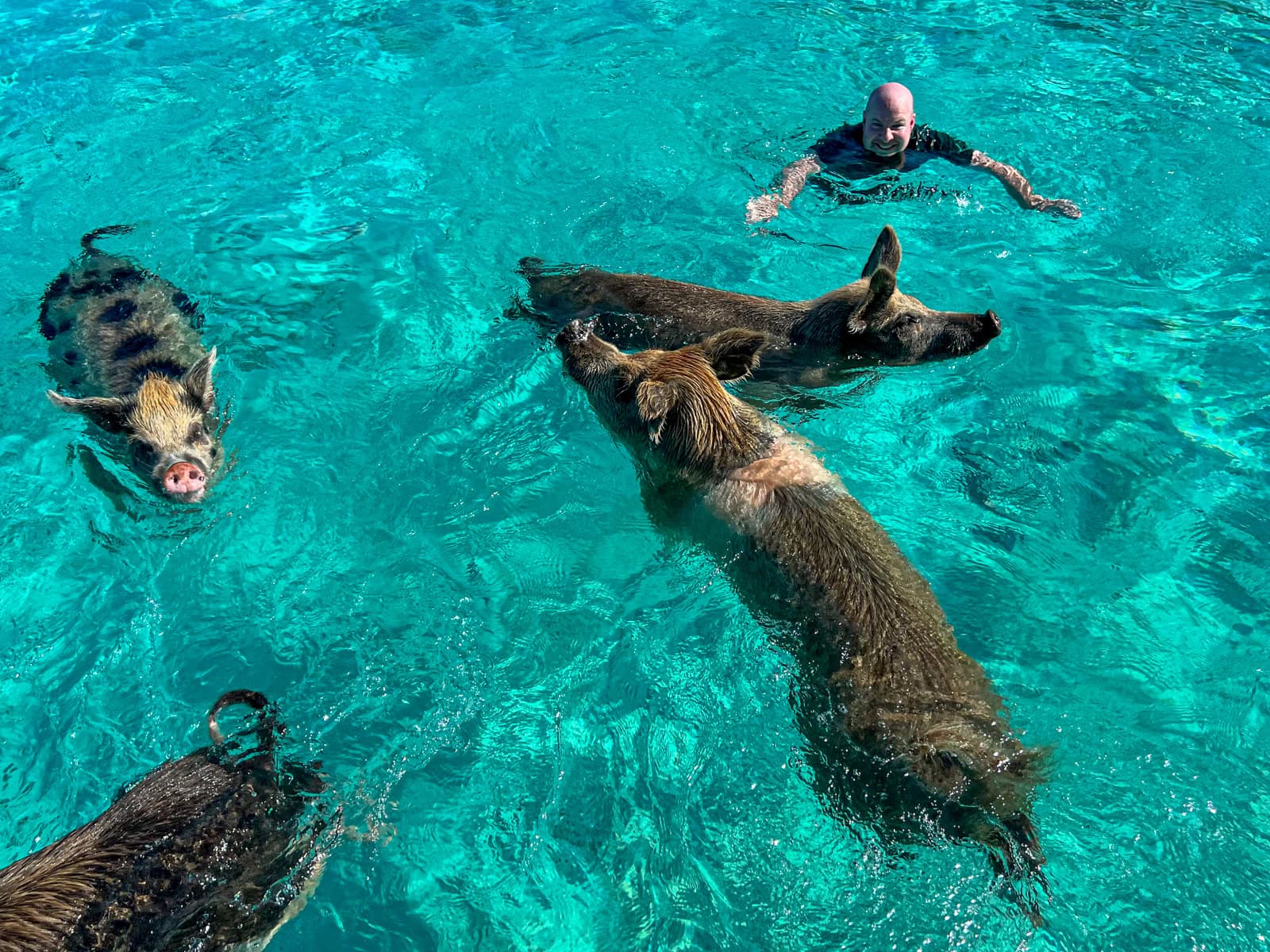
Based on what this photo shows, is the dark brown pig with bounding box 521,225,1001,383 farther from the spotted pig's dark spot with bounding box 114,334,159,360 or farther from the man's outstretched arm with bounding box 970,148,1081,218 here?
the spotted pig's dark spot with bounding box 114,334,159,360

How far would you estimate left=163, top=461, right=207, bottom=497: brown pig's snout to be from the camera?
22.7 feet

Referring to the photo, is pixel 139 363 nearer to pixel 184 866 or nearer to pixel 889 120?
pixel 184 866

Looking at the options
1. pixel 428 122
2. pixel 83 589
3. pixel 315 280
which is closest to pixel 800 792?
pixel 83 589

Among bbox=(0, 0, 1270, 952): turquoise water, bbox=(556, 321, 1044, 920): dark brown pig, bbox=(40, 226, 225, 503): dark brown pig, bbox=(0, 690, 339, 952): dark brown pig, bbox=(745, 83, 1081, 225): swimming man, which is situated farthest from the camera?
bbox=(745, 83, 1081, 225): swimming man

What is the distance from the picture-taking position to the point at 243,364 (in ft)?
28.6

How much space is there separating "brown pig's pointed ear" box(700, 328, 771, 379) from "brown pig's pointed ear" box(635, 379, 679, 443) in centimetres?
54

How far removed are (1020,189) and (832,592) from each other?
21.7 ft

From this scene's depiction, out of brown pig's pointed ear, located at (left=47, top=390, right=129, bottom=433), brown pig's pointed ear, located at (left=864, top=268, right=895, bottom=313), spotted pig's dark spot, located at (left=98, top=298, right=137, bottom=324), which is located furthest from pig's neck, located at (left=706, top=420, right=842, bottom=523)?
spotted pig's dark spot, located at (left=98, top=298, right=137, bottom=324)

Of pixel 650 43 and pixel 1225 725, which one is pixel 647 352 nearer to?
pixel 1225 725

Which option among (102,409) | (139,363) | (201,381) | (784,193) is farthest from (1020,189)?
(102,409)

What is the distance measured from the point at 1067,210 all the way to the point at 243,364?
853cm

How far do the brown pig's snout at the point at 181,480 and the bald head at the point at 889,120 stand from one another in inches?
315

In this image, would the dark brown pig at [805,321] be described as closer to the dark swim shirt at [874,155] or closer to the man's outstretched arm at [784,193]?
the man's outstretched arm at [784,193]

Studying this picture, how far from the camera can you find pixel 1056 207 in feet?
31.0
